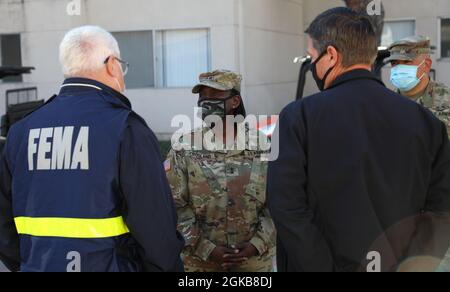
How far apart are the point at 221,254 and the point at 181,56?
9166 millimetres

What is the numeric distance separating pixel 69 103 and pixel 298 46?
44.0 ft

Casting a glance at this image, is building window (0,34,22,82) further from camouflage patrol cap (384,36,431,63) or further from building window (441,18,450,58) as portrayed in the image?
camouflage patrol cap (384,36,431,63)

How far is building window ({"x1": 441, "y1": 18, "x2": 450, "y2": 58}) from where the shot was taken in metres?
14.0

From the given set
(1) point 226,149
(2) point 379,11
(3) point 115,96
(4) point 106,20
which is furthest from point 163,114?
(3) point 115,96

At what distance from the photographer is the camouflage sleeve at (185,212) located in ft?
10.6

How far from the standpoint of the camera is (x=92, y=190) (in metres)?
2.18

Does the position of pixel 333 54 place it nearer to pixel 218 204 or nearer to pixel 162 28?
pixel 218 204

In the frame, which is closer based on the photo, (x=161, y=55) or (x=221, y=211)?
(x=221, y=211)

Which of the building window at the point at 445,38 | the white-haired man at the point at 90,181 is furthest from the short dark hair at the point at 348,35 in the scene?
the building window at the point at 445,38

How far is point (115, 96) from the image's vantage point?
92.9 inches

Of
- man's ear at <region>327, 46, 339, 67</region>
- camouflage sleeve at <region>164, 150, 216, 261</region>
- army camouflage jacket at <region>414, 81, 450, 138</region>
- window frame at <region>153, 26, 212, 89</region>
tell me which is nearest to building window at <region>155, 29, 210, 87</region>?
window frame at <region>153, 26, 212, 89</region>

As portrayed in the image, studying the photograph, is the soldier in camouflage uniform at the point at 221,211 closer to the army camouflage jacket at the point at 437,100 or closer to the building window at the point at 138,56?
the army camouflage jacket at the point at 437,100

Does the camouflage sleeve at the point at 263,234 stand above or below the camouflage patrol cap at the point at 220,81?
below

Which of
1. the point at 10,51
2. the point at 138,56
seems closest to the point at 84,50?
the point at 138,56
